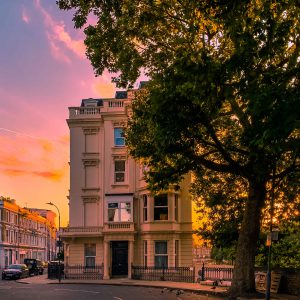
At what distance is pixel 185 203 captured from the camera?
4478 centimetres

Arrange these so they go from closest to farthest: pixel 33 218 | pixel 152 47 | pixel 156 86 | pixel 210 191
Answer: pixel 156 86 → pixel 152 47 → pixel 210 191 → pixel 33 218

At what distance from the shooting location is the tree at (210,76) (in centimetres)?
1380

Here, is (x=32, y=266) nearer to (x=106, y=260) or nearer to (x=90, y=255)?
(x=90, y=255)

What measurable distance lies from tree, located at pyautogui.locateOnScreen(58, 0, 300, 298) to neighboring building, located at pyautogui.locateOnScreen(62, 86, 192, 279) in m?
17.1

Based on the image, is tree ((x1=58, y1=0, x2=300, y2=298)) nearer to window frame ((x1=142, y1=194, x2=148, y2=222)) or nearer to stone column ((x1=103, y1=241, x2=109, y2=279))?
window frame ((x1=142, y1=194, x2=148, y2=222))

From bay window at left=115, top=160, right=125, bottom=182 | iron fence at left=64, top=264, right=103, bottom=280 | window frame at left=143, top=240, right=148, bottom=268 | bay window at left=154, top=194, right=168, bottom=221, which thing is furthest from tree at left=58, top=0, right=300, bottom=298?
iron fence at left=64, top=264, right=103, bottom=280

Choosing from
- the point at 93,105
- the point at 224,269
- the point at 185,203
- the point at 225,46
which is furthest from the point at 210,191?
the point at 93,105

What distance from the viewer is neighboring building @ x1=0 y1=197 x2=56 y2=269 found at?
102625 mm

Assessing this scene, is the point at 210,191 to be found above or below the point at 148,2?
below

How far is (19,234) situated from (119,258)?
78.2m

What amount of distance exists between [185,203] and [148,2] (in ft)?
88.5

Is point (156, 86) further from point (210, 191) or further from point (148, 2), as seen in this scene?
point (210, 191)

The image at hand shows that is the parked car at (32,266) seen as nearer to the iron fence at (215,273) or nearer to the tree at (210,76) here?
the iron fence at (215,273)

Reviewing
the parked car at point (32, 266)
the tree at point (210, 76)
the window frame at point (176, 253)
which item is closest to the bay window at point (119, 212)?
the window frame at point (176, 253)
